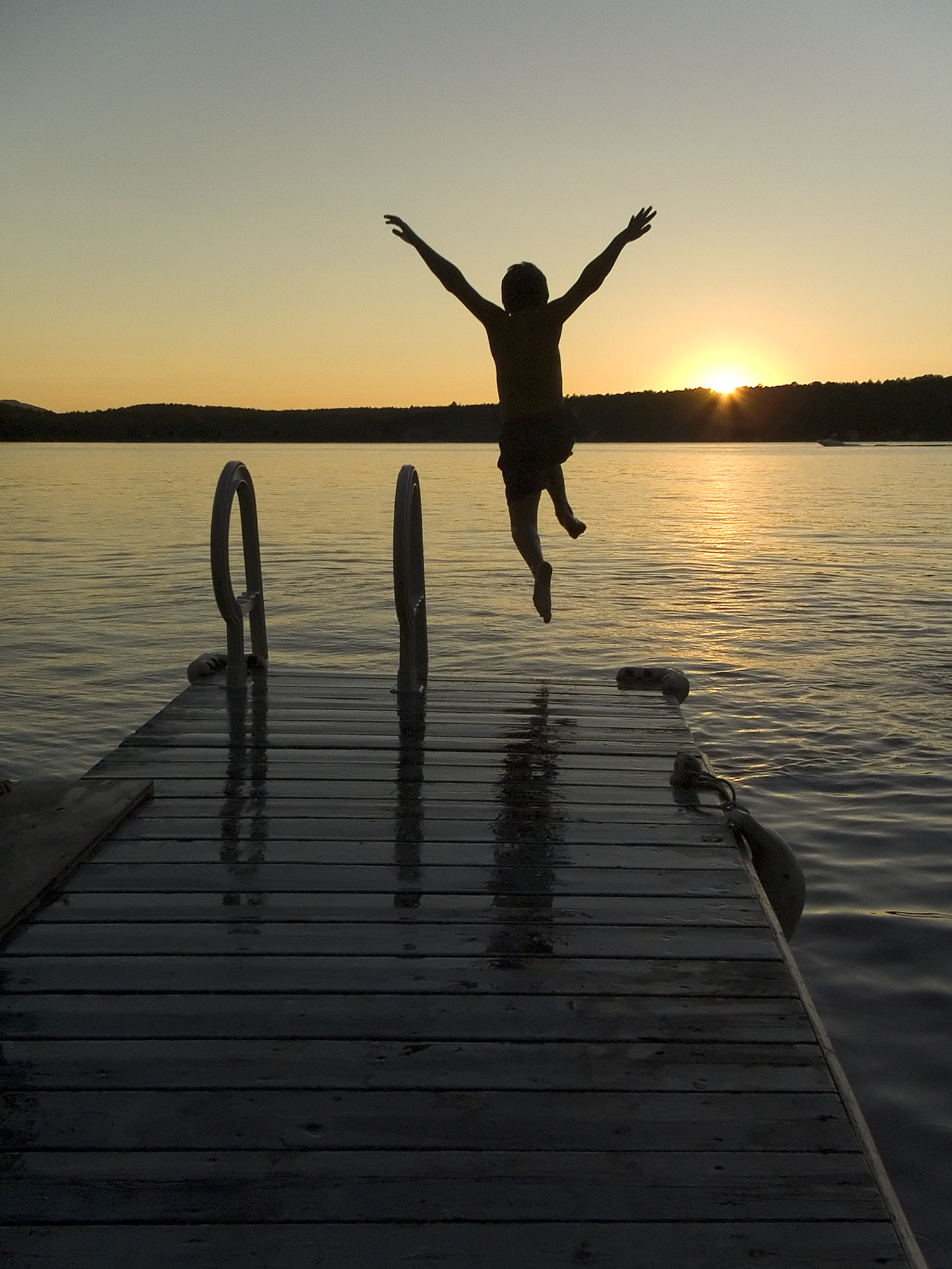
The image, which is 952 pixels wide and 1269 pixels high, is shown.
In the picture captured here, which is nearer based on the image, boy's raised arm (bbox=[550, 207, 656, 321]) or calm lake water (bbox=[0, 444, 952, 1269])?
calm lake water (bbox=[0, 444, 952, 1269])

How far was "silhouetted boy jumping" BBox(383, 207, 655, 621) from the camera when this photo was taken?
565cm

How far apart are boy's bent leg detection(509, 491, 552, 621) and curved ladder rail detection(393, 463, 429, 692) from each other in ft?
1.78

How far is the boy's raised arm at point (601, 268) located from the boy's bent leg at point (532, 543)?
104 centimetres

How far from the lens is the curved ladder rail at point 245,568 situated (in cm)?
543

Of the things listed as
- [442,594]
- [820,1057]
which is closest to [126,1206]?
[820,1057]

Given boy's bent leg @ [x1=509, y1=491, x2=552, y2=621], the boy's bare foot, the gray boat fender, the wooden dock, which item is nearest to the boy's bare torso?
boy's bent leg @ [x1=509, y1=491, x2=552, y2=621]

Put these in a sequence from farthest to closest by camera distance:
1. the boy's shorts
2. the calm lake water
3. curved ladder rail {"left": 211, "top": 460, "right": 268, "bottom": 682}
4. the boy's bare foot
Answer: the boy's bare foot, the boy's shorts, curved ladder rail {"left": 211, "top": 460, "right": 268, "bottom": 682}, the calm lake water

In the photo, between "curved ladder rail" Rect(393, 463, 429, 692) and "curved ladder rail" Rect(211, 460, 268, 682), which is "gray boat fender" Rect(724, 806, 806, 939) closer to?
"curved ladder rail" Rect(393, 463, 429, 692)

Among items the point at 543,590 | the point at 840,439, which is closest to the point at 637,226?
the point at 543,590

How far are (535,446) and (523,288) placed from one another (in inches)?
Answer: 31.8

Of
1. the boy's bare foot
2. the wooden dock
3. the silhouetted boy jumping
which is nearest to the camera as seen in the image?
the wooden dock

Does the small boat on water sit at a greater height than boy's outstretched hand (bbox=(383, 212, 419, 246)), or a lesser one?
lesser

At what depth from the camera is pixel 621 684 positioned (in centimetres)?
682

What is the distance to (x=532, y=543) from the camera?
6.24 metres
